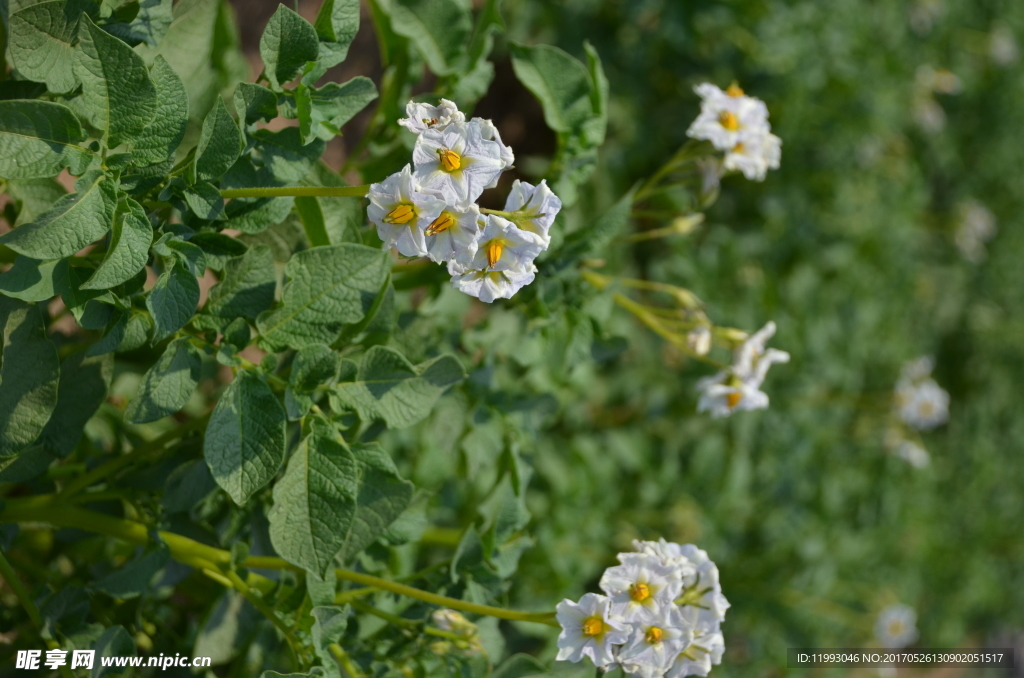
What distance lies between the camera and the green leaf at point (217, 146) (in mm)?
789

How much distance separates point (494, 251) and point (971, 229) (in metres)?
3.02

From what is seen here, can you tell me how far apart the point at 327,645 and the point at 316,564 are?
153 millimetres

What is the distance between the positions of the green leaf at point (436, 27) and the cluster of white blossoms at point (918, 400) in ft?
5.91

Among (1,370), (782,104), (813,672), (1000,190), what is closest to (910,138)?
(1000,190)

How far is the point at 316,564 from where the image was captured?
2.70 feet

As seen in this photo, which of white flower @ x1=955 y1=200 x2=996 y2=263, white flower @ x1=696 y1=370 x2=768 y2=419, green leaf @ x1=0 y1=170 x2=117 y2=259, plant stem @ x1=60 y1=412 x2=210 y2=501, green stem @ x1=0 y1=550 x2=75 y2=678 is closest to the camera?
green leaf @ x1=0 y1=170 x2=117 y2=259

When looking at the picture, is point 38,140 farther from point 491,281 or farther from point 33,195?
point 491,281

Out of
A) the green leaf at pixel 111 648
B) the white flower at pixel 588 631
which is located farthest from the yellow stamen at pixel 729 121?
the green leaf at pixel 111 648

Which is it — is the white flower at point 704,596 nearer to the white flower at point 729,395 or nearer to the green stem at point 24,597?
the white flower at point 729,395

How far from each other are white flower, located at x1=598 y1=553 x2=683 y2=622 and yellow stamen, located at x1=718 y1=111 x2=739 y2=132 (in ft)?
2.16

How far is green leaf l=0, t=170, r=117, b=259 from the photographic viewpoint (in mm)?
695

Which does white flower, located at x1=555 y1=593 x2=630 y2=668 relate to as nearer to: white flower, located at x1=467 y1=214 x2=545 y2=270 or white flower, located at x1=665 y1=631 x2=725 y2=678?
white flower, located at x1=665 y1=631 x2=725 y2=678

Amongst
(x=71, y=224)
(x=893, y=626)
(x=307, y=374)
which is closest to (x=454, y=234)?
(x=307, y=374)

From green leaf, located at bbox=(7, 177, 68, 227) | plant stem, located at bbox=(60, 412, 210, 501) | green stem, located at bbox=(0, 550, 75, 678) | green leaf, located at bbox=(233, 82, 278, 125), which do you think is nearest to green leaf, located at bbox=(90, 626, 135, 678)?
green stem, located at bbox=(0, 550, 75, 678)
